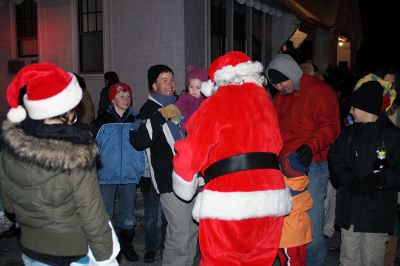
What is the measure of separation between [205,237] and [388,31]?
42.8 metres

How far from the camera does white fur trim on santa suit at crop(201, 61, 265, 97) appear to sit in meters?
3.37

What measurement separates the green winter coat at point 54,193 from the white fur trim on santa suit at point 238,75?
1124 millimetres

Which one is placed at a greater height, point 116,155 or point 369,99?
point 369,99

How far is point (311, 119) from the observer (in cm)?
452

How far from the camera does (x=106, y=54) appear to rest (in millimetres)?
9711

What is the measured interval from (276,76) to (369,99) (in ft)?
3.17

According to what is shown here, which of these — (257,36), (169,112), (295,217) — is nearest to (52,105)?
(169,112)

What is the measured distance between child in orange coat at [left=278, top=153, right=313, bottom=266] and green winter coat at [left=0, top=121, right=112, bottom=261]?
6.08ft

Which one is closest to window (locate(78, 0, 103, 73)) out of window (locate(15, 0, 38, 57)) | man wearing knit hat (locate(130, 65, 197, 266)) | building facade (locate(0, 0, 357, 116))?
building facade (locate(0, 0, 357, 116))

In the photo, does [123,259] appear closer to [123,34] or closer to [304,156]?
[304,156]

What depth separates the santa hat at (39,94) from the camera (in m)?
2.73

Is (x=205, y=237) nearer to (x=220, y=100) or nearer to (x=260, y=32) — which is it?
(x=220, y=100)

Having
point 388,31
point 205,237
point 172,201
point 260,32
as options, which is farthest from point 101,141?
point 388,31

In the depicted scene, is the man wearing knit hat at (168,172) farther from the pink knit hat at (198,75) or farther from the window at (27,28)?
the window at (27,28)
